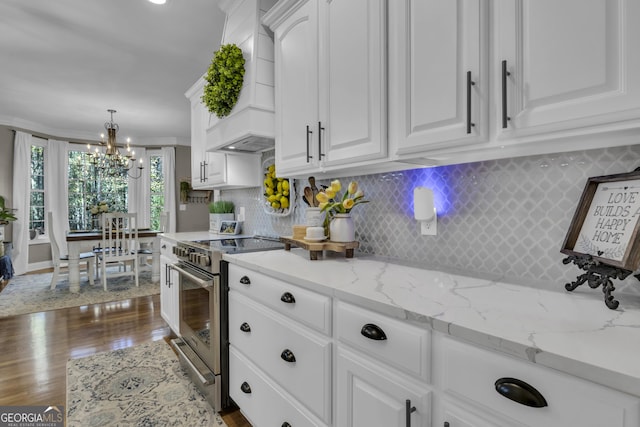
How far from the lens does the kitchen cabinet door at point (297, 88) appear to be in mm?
1771

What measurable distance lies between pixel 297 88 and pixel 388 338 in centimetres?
147

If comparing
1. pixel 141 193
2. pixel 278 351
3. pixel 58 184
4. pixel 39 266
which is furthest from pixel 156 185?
pixel 278 351

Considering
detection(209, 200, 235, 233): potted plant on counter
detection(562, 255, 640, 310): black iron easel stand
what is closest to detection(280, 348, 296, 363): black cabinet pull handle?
detection(562, 255, 640, 310): black iron easel stand

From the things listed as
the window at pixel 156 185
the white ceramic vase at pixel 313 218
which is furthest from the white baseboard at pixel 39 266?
the white ceramic vase at pixel 313 218

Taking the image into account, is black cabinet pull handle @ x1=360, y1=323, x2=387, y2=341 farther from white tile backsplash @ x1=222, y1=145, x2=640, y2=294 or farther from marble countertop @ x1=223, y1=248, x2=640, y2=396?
white tile backsplash @ x1=222, y1=145, x2=640, y2=294

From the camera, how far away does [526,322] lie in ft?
2.62

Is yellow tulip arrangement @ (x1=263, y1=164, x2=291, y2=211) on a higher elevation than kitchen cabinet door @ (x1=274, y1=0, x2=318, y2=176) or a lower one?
lower

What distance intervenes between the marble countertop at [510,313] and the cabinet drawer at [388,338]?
4 cm

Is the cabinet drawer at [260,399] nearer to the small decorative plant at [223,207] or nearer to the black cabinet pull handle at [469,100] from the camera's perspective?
the black cabinet pull handle at [469,100]

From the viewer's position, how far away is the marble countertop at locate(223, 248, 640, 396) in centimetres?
62

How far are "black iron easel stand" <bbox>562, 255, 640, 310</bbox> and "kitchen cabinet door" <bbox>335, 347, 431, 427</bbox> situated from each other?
56 cm

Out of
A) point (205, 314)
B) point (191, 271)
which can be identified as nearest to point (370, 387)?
point (205, 314)

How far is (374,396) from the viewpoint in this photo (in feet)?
3.36

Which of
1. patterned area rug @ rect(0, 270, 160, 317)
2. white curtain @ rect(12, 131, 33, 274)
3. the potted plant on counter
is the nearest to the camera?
the potted plant on counter
